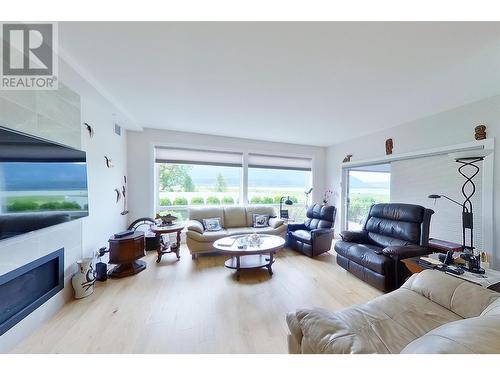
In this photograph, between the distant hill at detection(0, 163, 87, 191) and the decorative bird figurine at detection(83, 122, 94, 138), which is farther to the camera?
the decorative bird figurine at detection(83, 122, 94, 138)

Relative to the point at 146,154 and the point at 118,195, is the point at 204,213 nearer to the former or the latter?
the point at 118,195

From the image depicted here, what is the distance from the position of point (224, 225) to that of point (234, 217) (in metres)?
0.27

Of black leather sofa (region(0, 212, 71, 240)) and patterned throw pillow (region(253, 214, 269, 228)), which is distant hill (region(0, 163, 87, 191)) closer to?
black leather sofa (region(0, 212, 71, 240))

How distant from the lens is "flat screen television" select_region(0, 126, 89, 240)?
1366mm

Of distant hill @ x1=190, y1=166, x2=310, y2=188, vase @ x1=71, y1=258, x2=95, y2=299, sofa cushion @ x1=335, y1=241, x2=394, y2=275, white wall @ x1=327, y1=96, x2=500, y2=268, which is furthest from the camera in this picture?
distant hill @ x1=190, y1=166, x2=310, y2=188

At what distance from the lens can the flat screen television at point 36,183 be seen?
1366mm

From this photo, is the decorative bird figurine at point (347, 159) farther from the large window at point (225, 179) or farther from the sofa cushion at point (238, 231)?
the sofa cushion at point (238, 231)

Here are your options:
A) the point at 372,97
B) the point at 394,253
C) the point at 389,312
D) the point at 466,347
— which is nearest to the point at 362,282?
the point at 394,253

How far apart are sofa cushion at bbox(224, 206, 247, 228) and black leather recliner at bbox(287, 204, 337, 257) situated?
3.34 feet

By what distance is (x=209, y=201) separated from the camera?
4582mm

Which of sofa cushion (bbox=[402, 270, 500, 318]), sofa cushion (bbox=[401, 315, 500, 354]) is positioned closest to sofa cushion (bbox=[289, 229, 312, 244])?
sofa cushion (bbox=[402, 270, 500, 318])

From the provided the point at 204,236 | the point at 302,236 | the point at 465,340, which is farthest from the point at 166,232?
the point at 465,340

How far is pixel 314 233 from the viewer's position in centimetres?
344

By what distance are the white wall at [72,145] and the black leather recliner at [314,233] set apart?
3234 mm
